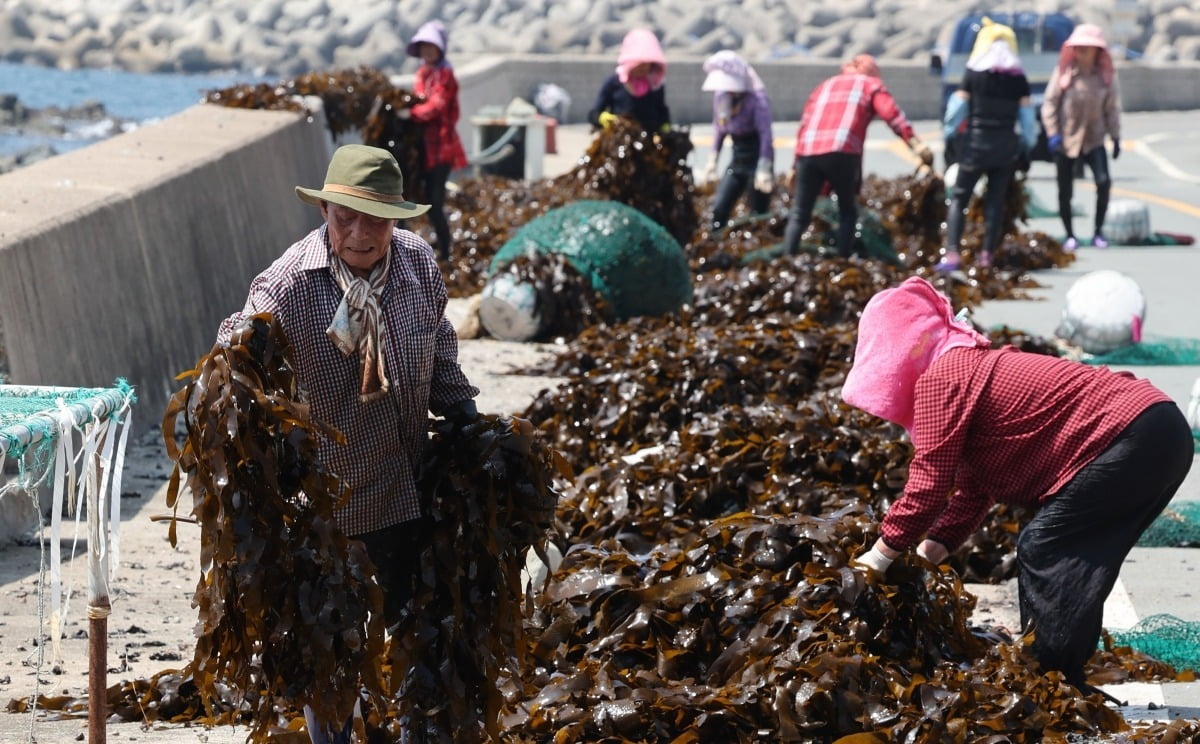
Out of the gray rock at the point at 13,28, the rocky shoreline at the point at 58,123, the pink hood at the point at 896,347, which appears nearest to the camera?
the pink hood at the point at 896,347

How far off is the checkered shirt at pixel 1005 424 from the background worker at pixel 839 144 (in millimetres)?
6774

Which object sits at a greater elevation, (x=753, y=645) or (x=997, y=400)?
(x=997, y=400)

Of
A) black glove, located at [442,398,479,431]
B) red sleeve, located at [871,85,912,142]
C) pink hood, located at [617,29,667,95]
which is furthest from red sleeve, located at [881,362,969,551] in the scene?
pink hood, located at [617,29,667,95]

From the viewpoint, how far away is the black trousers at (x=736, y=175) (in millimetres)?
12914

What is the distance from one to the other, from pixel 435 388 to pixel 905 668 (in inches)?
60.6

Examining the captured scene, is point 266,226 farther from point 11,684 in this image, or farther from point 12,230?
point 11,684

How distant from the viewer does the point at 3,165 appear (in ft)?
90.4

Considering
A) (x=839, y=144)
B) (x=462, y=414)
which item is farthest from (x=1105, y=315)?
(x=462, y=414)

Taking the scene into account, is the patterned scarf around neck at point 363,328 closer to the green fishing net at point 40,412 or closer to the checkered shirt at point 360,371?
the checkered shirt at point 360,371

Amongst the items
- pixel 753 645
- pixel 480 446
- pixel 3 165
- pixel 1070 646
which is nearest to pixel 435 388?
pixel 480 446

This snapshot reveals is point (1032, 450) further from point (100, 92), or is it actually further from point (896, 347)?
point (100, 92)

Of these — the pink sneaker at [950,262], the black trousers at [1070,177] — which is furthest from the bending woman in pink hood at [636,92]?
the black trousers at [1070,177]

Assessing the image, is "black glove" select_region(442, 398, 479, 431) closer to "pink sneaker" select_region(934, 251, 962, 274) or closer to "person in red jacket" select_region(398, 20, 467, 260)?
"person in red jacket" select_region(398, 20, 467, 260)

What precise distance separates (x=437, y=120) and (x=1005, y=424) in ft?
27.8
